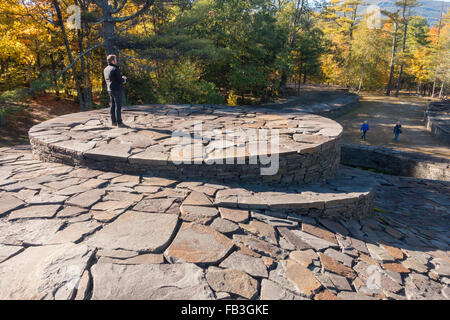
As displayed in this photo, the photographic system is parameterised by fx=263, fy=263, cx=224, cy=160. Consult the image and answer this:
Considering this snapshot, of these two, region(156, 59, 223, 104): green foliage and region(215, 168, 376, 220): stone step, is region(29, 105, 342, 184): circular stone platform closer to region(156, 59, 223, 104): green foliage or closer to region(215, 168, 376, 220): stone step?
region(215, 168, 376, 220): stone step

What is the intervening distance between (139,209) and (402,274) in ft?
10.3

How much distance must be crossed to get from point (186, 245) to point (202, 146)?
2.20 metres

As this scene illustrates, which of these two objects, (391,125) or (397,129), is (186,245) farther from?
(391,125)

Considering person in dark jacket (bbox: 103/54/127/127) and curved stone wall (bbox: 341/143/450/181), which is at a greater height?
person in dark jacket (bbox: 103/54/127/127)

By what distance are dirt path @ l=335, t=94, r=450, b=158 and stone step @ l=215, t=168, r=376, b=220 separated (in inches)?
409

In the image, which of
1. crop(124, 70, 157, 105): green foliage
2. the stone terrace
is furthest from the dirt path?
the stone terrace

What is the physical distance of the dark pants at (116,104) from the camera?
17.1 feet

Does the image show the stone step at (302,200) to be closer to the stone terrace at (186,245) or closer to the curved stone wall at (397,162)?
the stone terrace at (186,245)

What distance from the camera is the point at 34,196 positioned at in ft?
11.2

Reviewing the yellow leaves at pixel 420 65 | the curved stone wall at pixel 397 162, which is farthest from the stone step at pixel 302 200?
the yellow leaves at pixel 420 65

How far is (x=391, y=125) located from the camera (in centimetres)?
1725

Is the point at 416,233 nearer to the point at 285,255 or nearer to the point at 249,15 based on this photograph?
the point at 285,255

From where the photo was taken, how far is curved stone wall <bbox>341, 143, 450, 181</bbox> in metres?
9.75
